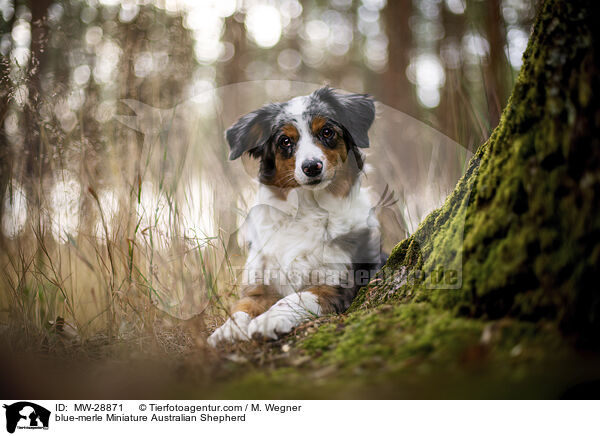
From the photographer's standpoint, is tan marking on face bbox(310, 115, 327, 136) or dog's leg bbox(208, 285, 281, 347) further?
tan marking on face bbox(310, 115, 327, 136)

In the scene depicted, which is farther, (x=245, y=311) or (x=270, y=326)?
(x=245, y=311)

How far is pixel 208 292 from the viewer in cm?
261

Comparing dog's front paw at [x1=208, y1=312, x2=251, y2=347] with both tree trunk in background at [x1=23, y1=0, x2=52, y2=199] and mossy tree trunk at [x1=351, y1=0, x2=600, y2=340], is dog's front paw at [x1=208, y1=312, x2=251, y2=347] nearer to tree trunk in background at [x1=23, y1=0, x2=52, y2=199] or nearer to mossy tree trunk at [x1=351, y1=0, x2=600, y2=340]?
mossy tree trunk at [x1=351, y1=0, x2=600, y2=340]

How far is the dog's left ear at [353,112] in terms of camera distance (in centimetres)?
319

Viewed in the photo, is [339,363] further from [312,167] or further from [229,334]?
[312,167]

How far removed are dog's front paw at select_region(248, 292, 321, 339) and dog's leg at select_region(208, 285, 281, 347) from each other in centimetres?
10

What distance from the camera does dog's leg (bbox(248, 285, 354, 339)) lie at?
87.4 inches

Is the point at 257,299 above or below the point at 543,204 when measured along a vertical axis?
below

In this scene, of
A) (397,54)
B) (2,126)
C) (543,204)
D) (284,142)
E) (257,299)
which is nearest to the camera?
(543,204)

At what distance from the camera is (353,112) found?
327 cm

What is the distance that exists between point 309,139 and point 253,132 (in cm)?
56

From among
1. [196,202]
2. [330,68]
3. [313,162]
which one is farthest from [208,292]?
[330,68]

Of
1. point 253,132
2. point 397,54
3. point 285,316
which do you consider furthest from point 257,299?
point 397,54
